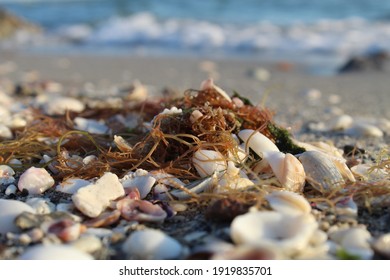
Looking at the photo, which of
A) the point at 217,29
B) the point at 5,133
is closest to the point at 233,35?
the point at 217,29

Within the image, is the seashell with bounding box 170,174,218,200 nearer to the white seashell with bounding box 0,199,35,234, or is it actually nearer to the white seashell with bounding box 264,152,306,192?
the white seashell with bounding box 264,152,306,192

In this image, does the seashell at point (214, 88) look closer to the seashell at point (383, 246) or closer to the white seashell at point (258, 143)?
the white seashell at point (258, 143)

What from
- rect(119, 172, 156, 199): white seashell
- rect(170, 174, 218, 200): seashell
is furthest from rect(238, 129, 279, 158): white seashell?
rect(119, 172, 156, 199): white seashell

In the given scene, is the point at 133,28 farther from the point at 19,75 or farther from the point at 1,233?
the point at 1,233

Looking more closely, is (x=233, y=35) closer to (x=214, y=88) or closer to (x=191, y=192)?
(x=214, y=88)

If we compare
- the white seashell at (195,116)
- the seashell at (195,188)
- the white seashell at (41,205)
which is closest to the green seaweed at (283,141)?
the white seashell at (195,116)

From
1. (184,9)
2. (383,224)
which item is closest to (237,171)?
(383,224)
